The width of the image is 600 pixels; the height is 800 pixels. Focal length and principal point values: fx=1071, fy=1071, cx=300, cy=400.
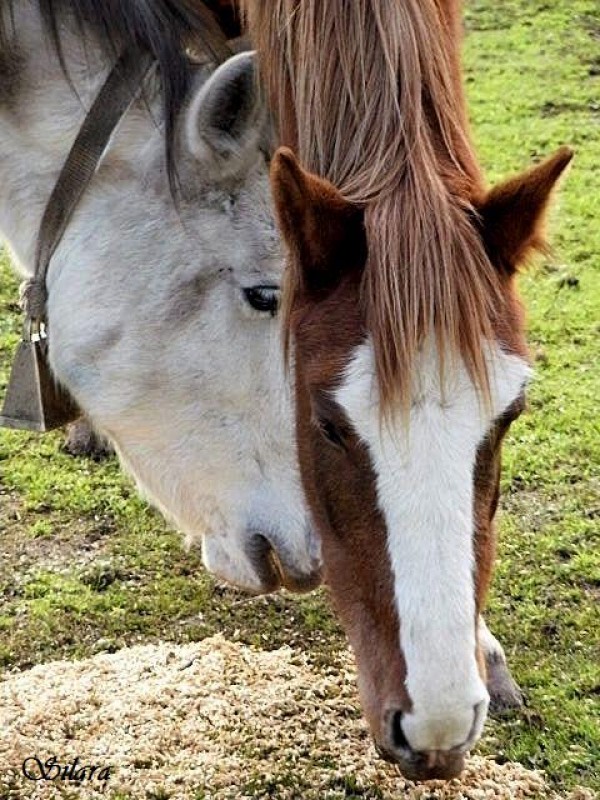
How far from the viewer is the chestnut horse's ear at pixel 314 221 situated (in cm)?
213

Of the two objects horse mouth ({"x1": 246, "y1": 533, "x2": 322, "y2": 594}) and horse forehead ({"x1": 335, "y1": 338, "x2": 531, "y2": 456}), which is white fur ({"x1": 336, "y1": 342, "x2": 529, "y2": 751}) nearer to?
horse forehead ({"x1": 335, "y1": 338, "x2": 531, "y2": 456})

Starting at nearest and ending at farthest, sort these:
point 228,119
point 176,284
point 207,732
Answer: point 228,119
point 176,284
point 207,732

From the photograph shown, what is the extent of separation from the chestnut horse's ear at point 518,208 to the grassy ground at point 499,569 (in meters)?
0.25

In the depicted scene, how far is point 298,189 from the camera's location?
214cm

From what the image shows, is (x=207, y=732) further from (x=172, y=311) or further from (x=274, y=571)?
(x=172, y=311)

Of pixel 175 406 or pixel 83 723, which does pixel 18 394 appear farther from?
pixel 83 723

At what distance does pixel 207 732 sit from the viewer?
3.38m

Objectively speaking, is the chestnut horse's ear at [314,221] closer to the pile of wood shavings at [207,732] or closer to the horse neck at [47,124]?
the horse neck at [47,124]

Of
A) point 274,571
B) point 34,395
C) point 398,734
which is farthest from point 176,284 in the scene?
point 398,734

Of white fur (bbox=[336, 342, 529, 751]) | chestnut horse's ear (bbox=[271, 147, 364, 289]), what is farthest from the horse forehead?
chestnut horse's ear (bbox=[271, 147, 364, 289])

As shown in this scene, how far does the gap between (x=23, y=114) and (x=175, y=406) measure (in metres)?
0.89

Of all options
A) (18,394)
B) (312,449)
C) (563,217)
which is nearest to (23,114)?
(18,394)

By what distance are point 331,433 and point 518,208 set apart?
60 centimetres
